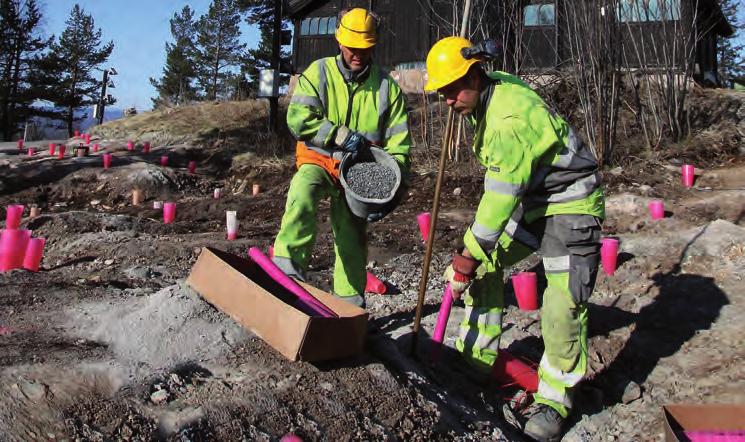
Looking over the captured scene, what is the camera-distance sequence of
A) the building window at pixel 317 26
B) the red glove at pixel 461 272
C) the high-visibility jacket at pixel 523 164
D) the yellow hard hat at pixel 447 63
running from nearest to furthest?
the high-visibility jacket at pixel 523 164 → the yellow hard hat at pixel 447 63 → the red glove at pixel 461 272 → the building window at pixel 317 26

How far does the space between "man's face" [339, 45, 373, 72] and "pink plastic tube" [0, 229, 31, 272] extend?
3132mm

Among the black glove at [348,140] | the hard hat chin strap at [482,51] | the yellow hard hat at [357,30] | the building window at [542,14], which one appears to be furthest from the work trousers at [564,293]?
the building window at [542,14]

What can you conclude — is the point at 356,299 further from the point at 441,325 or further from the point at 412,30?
the point at 412,30

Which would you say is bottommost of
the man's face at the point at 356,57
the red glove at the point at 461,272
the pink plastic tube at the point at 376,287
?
the pink plastic tube at the point at 376,287

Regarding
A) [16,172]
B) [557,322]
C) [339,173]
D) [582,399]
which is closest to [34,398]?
[339,173]

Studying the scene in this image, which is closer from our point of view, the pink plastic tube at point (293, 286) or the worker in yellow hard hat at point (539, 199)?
the worker in yellow hard hat at point (539, 199)

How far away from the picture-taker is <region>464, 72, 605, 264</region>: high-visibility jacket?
3371mm

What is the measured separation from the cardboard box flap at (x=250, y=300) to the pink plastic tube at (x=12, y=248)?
8.06ft

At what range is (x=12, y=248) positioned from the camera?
17.8 ft

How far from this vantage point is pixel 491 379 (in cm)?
423

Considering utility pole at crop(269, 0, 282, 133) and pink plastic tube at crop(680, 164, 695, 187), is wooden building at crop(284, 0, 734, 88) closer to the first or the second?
utility pole at crop(269, 0, 282, 133)

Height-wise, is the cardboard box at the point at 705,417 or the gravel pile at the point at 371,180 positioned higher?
the gravel pile at the point at 371,180

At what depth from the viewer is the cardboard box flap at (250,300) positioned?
10.3 feet

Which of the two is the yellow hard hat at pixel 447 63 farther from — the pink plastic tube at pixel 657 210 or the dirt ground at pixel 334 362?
the pink plastic tube at pixel 657 210
